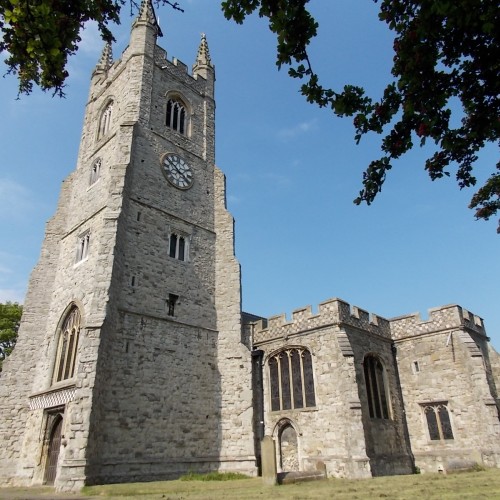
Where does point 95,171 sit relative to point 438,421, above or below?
above

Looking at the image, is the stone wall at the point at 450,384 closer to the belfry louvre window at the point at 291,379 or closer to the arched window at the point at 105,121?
the belfry louvre window at the point at 291,379

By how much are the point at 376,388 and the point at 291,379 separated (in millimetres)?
3776

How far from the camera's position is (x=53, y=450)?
53.5 ft

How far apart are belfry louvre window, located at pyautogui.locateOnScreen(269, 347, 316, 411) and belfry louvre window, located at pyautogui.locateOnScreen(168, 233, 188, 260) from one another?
21.6 ft

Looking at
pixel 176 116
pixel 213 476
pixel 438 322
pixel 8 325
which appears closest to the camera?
pixel 213 476

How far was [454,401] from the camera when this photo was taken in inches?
707

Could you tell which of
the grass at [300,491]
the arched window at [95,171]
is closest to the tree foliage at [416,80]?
the grass at [300,491]

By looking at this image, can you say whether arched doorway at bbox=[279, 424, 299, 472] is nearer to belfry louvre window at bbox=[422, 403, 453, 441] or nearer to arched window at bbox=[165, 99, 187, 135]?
belfry louvre window at bbox=[422, 403, 453, 441]

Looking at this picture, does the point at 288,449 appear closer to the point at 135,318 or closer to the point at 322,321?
the point at 322,321

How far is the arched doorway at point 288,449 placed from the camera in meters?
17.7

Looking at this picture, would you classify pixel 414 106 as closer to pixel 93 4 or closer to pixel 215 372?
pixel 93 4

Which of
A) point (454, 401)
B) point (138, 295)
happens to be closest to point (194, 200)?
point (138, 295)

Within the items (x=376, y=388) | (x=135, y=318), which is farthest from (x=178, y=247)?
(x=376, y=388)

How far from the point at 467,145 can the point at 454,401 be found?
15.7 meters
